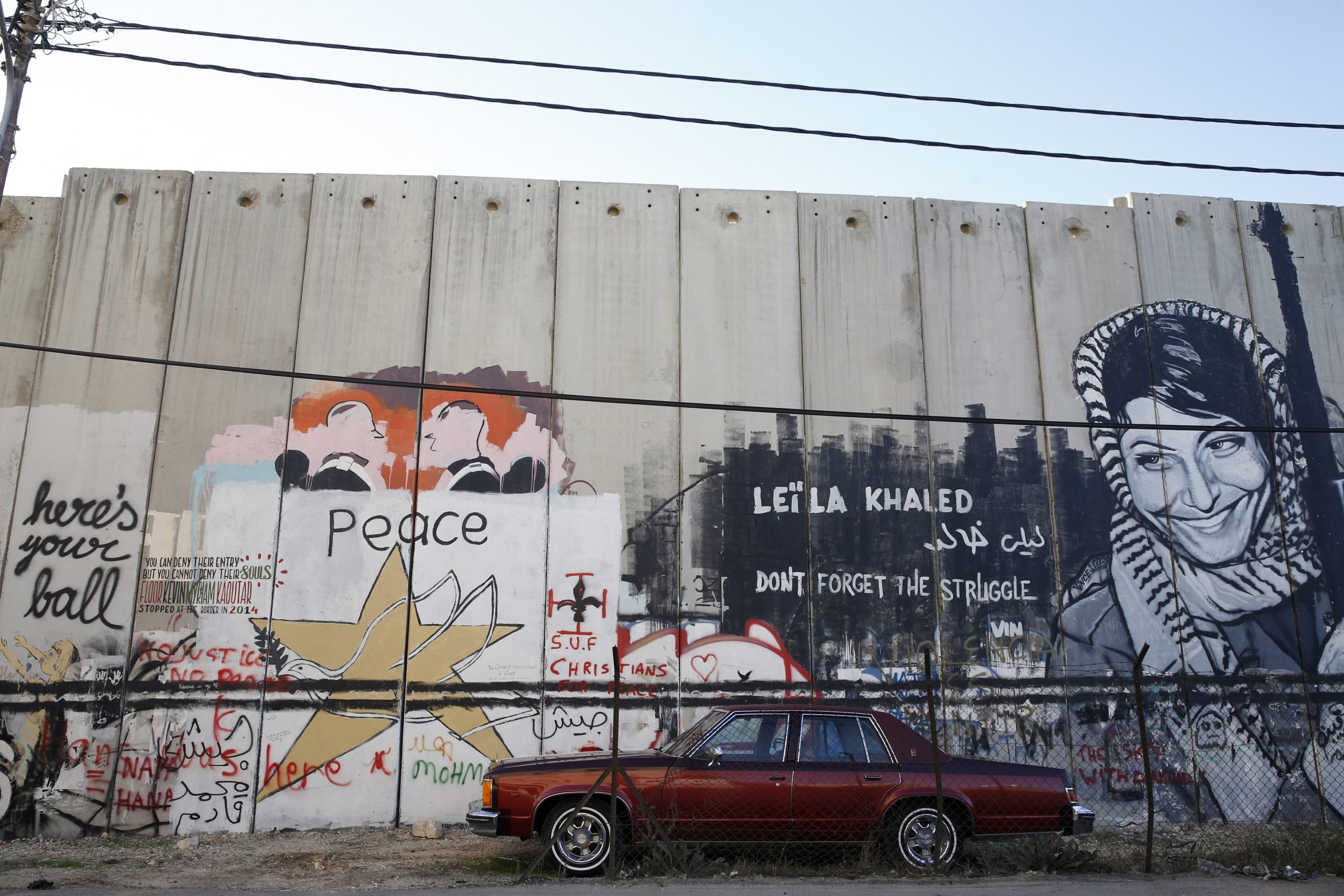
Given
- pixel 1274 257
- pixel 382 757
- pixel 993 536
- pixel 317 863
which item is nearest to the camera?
pixel 317 863

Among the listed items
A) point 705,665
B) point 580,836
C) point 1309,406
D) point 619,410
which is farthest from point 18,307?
point 1309,406

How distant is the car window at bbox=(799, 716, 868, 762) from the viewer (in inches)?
284

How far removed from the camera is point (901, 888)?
6.56 meters

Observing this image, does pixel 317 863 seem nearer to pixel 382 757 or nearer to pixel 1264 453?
pixel 382 757

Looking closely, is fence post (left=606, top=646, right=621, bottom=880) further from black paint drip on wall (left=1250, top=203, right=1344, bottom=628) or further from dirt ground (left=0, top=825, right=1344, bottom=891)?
black paint drip on wall (left=1250, top=203, right=1344, bottom=628)

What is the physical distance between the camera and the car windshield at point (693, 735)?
7.30m

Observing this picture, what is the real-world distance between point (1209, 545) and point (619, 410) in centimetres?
683

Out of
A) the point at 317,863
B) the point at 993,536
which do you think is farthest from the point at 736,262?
the point at 317,863

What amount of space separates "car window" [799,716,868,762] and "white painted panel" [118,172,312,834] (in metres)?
5.73

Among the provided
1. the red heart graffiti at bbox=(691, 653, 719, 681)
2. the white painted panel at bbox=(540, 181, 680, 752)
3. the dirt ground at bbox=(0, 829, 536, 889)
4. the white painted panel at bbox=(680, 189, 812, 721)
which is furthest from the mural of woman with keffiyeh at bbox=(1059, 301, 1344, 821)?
the dirt ground at bbox=(0, 829, 536, 889)

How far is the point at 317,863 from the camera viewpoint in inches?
313

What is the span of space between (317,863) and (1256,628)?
9954mm

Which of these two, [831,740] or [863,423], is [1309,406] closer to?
→ [863,423]

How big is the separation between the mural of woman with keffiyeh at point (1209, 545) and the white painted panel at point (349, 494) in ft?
24.1
